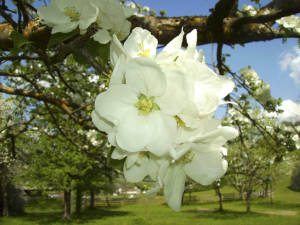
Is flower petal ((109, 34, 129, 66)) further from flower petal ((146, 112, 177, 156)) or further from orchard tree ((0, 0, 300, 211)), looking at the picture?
flower petal ((146, 112, 177, 156))

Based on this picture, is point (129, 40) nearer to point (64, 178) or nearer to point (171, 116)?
point (171, 116)

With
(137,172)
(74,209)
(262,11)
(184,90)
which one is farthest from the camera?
(74,209)

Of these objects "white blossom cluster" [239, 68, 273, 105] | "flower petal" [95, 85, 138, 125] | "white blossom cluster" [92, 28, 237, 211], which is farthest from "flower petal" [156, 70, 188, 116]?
"white blossom cluster" [239, 68, 273, 105]

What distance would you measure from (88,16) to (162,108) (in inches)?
21.7

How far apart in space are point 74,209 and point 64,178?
8.39m

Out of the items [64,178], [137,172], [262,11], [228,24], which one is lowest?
[64,178]

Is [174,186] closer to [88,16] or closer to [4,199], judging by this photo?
[88,16]

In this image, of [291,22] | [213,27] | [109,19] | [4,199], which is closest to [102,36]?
[109,19]

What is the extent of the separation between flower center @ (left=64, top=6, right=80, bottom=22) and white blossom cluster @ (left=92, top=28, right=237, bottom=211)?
1.14ft

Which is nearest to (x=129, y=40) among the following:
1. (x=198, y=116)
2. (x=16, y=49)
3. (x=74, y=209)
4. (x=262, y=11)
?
(x=198, y=116)

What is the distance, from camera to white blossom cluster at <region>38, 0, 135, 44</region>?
38.1 inches

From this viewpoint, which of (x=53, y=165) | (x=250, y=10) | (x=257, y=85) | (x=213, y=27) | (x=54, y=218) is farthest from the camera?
(x=54, y=218)

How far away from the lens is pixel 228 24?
7.30 feet

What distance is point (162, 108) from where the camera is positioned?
2.30 ft
